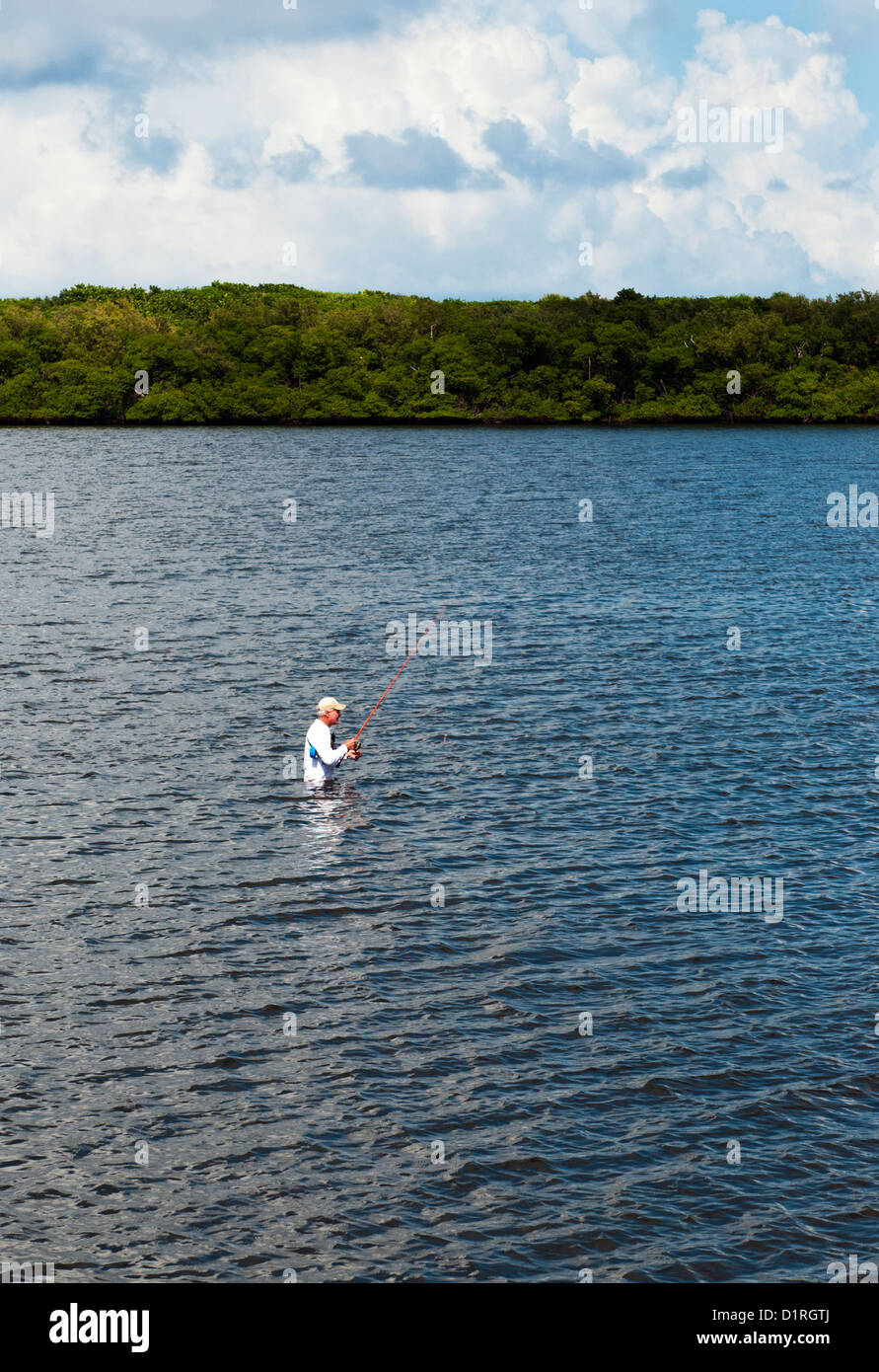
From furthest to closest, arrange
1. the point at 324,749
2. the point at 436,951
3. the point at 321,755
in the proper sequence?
the point at 321,755 < the point at 324,749 < the point at 436,951

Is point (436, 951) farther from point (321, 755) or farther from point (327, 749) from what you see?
point (321, 755)

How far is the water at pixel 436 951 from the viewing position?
15.7m

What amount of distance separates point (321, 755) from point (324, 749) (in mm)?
217

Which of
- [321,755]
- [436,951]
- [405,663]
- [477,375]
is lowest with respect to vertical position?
[436,951]

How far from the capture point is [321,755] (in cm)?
2939

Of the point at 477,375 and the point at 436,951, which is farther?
the point at 477,375

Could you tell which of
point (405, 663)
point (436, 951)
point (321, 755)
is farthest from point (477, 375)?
point (436, 951)

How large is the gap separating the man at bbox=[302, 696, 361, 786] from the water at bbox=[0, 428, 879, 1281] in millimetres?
730

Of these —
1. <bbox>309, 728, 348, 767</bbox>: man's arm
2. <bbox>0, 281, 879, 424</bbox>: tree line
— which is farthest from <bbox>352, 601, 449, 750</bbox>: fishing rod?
<bbox>0, 281, 879, 424</bbox>: tree line

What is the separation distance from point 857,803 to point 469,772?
8.50 metres

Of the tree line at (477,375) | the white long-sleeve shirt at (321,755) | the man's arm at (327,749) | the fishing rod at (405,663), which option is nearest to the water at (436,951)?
the fishing rod at (405,663)

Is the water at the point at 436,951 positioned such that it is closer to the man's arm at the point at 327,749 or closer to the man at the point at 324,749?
the man at the point at 324,749

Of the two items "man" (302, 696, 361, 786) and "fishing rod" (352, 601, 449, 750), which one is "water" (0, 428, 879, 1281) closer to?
"fishing rod" (352, 601, 449, 750)

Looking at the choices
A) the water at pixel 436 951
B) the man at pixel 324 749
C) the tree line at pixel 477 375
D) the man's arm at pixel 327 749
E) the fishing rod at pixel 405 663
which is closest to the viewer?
the water at pixel 436 951
